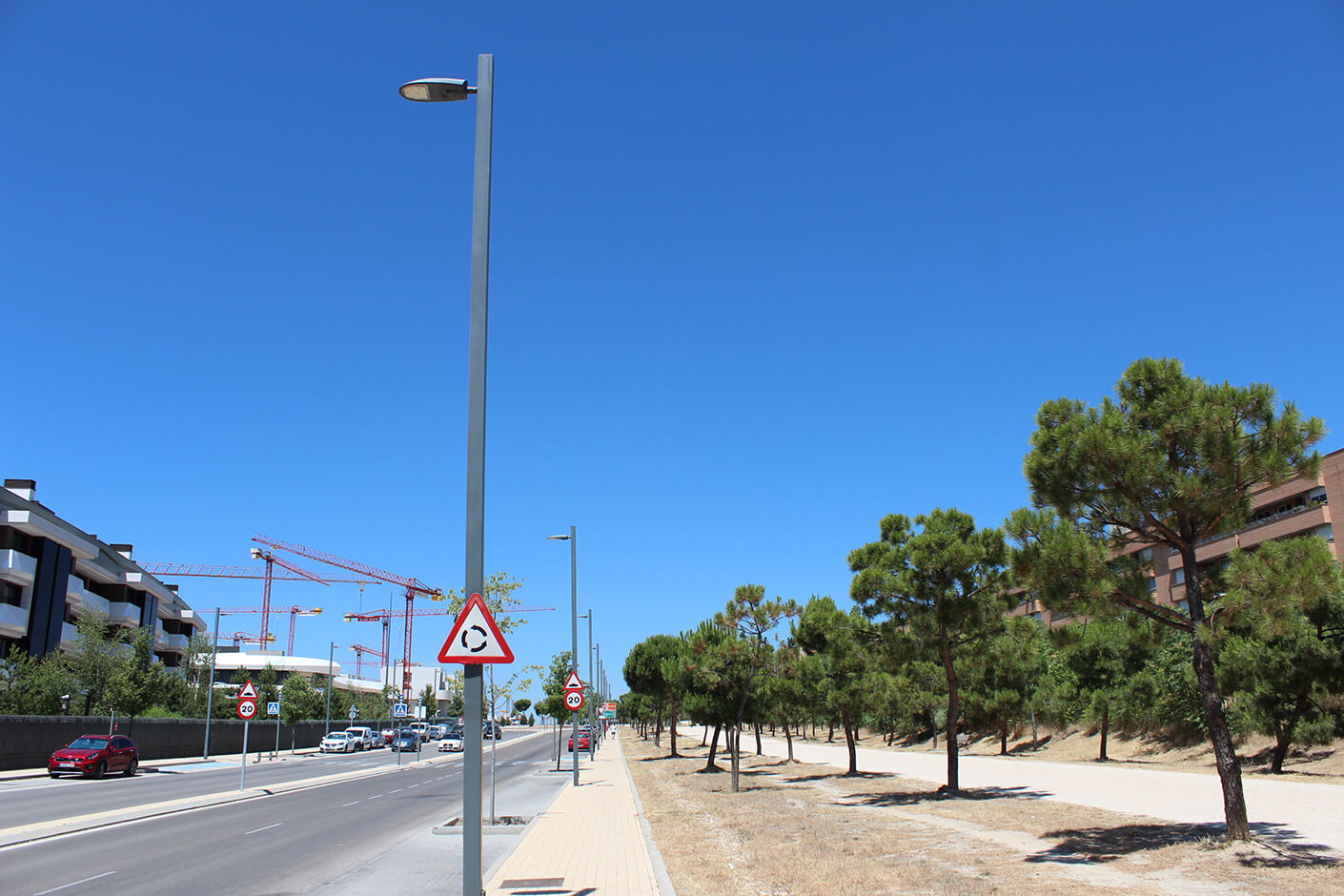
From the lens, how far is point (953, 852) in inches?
534

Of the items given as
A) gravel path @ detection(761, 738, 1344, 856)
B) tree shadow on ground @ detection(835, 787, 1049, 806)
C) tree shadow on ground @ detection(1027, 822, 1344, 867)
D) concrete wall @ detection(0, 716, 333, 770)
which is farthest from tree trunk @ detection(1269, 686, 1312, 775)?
concrete wall @ detection(0, 716, 333, 770)

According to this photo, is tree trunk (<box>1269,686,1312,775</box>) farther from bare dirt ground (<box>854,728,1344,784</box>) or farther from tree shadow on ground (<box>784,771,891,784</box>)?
tree shadow on ground (<box>784,771,891,784</box>)

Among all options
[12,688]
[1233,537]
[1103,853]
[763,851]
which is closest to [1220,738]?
[1103,853]

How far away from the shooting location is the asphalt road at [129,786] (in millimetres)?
A: 22062

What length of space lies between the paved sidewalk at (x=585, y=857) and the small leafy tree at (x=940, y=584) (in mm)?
7852

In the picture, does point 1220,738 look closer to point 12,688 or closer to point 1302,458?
point 1302,458

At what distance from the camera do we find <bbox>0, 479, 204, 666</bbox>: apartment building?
49.9 meters

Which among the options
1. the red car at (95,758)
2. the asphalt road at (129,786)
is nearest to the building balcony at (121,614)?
the asphalt road at (129,786)

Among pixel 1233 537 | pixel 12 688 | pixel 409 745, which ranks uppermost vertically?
pixel 1233 537

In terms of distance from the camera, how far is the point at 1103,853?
42.5ft

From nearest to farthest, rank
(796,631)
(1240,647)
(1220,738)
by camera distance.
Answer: (1220,738) < (1240,647) < (796,631)

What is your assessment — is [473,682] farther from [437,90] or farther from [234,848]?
[234,848]

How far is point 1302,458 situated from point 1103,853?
6133 millimetres

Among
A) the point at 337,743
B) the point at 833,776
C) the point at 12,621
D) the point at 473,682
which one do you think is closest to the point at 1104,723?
the point at 833,776
